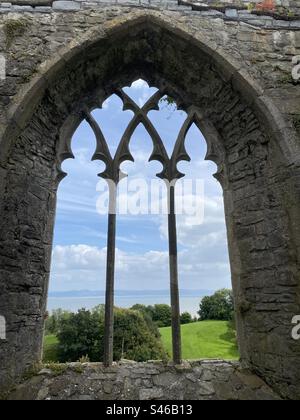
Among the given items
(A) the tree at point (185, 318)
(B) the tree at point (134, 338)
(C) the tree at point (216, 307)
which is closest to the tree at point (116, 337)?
(B) the tree at point (134, 338)

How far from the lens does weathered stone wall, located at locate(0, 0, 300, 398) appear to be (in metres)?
2.93

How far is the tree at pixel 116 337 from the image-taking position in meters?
7.86

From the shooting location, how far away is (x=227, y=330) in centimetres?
861

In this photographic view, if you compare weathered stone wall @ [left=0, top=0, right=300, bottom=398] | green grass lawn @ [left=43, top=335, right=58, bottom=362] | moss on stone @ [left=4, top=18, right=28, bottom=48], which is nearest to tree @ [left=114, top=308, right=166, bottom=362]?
green grass lawn @ [left=43, top=335, right=58, bottom=362]

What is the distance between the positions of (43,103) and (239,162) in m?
2.40

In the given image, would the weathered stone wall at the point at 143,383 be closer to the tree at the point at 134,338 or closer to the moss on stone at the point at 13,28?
the moss on stone at the point at 13,28

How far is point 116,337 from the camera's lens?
8.03 meters

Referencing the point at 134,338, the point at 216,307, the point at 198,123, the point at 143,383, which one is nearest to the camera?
the point at 143,383

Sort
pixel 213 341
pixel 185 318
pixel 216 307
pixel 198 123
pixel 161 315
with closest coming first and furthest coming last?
pixel 198 123 → pixel 216 307 → pixel 213 341 → pixel 161 315 → pixel 185 318

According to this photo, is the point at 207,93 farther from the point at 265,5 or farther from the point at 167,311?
the point at 167,311

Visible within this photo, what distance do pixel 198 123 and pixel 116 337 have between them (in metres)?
6.33

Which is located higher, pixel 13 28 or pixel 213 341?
pixel 13 28

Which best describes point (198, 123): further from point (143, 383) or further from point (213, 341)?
point (213, 341)

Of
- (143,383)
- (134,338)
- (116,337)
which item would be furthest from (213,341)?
(143,383)
